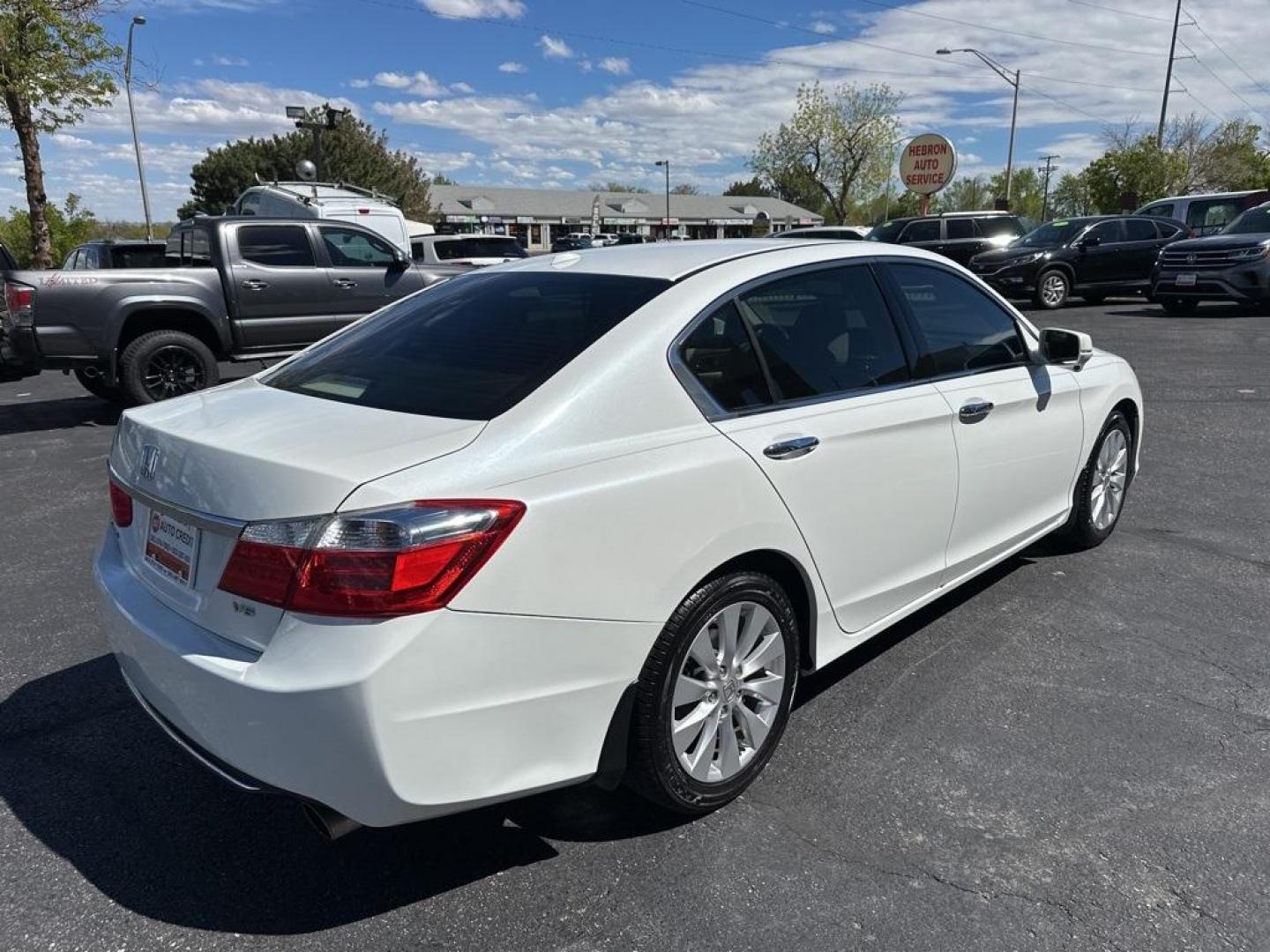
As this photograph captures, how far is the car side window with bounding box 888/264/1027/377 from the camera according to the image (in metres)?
3.59

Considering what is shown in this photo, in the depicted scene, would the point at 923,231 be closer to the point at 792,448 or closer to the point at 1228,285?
the point at 1228,285

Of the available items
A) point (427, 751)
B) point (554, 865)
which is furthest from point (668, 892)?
point (427, 751)

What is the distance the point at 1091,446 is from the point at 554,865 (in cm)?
343

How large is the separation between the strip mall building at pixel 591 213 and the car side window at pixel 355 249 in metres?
65.3

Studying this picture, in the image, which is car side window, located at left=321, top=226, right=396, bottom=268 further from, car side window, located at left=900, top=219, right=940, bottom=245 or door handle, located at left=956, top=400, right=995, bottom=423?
car side window, located at left=900, top=219, right=940, bottom=245

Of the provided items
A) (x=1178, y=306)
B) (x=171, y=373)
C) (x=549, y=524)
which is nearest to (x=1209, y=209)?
(x=1178, y=306)

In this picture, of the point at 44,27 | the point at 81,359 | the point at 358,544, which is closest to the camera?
the point at 358,544

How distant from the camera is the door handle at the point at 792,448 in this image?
8.95 feet

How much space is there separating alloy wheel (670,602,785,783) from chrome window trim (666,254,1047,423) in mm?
587

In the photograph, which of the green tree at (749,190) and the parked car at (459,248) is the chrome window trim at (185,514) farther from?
the green tree at (749,190)

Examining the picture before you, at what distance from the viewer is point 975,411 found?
142 inches

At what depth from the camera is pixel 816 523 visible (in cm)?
Answer: 287

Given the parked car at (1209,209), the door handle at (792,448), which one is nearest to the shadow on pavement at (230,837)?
the door handle at (792,448)

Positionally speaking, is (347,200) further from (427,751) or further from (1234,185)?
(1234,185)
